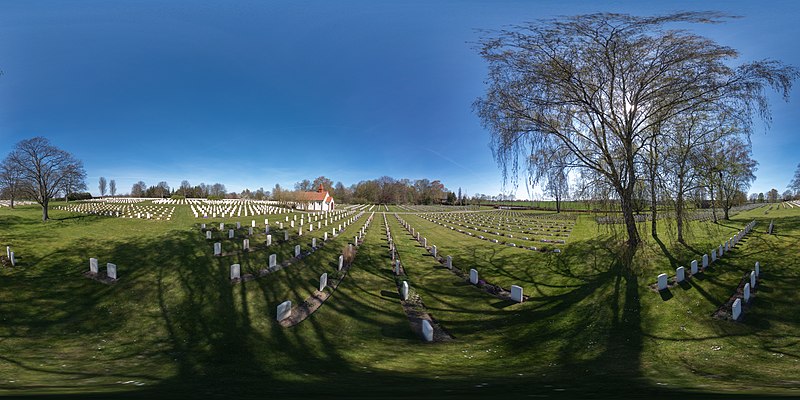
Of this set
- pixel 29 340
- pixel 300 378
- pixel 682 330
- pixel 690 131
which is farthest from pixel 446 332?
pixel 690 131

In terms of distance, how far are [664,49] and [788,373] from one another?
27.6 ft

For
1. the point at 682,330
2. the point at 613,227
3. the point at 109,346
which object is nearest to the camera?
the point at 109,346

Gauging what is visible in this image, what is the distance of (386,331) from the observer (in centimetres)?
877

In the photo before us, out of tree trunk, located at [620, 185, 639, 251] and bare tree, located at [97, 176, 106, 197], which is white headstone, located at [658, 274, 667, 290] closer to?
tree trunk, located at [620, 185, 639, 251]

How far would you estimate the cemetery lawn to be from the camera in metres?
4.88

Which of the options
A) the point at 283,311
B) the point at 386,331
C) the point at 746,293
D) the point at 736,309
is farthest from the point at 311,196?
the point at 736,309

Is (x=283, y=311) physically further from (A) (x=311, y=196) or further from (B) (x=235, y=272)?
(A) (x=311, y=196)

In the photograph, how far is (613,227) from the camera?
1128cm

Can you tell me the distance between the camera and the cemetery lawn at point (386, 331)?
16.0ft

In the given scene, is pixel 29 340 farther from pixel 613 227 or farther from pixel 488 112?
pixel 613 227

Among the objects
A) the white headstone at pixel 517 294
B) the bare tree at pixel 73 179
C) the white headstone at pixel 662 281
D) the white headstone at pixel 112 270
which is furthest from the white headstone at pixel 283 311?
the bare tree at pixel 73 179

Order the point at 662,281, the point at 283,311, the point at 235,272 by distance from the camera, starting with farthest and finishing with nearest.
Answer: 1. the point at 235,272
2. the point at 662,281
3. the point at 283,311

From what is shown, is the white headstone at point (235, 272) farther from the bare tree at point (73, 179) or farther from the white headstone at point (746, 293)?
the bare tree at point (73, 179)

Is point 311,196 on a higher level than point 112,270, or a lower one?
higher
